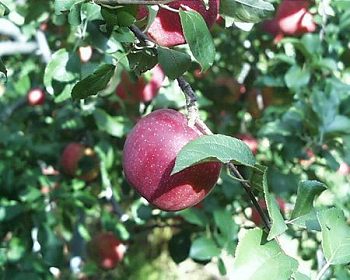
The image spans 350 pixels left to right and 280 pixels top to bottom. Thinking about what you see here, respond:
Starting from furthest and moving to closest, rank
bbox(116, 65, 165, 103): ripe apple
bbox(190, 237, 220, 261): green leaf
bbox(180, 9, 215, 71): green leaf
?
1. bbox(116, 65, 165, 103): ripe apple
2. bbox(190, 237, 220, 261): green leaf
3. bbox(180, 9, 215, 71): green leaf

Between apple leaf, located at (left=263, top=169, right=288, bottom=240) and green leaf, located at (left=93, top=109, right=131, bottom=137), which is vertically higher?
apple leaf, located at (left=263, top=169, right=288, bottom=240)

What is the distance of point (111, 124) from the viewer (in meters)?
1.55

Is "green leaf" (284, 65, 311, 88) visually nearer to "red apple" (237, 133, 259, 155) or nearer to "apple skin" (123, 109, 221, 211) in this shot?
"red apple" (237, 133, 259, 155)

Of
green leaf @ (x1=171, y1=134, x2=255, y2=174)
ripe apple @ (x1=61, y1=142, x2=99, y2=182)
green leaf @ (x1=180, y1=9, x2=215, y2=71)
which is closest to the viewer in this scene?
green leaf @ (x1=171, y1=134, x2=255, y2=174)

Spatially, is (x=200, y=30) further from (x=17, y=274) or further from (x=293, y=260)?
(x=17, y=274)

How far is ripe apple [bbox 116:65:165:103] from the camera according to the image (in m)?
1.53

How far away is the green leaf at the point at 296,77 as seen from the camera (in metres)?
1.60

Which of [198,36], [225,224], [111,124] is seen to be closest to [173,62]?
[198,36]

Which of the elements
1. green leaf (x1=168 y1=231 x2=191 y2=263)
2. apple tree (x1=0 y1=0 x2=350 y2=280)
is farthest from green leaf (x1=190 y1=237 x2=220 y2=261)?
green leaf (x1=168 y1=231 x2=191 y2=263)

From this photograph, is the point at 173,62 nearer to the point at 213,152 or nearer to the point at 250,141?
the point at 213,152

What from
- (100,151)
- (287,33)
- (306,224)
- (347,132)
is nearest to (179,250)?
(100,151)

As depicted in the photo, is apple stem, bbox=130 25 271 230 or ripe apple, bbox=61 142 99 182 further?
ripe apple, bbox=61 142 99 182

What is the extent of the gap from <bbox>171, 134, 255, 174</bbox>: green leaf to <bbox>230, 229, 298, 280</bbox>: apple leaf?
7 centimetres

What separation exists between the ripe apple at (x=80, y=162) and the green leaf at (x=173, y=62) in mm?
904
